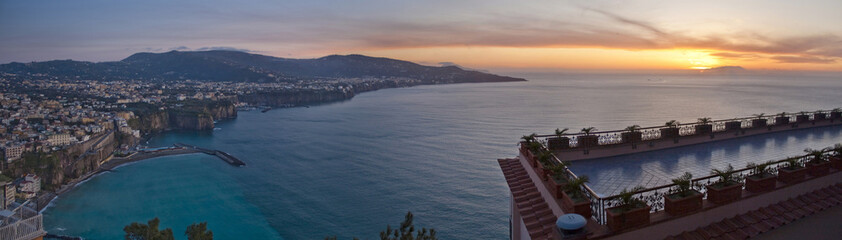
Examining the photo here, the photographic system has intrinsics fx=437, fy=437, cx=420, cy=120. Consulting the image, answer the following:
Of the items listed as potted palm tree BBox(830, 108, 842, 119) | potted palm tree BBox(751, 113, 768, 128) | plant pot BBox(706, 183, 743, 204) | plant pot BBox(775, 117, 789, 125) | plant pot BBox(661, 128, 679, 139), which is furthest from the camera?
potted palm tree BBox(830, 108, 842, 119)

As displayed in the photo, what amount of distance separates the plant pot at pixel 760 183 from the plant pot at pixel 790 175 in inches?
9.4

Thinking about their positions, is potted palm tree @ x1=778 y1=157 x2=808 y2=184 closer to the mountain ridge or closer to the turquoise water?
the turquoise water

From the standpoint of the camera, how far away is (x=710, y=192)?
11.6 feet

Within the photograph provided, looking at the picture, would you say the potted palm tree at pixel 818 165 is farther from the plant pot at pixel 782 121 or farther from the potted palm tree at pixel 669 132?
the plant pot at pixel 782 121

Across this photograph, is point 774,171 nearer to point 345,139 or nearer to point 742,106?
point 345,139

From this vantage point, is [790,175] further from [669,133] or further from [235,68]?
[235,68]

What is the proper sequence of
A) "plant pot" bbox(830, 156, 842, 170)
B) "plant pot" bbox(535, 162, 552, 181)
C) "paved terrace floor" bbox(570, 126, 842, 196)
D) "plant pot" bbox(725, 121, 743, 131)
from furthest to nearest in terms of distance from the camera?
1. "plant pot" bbox(725, 121, 743, 131)
2. "paved terrace floor" bbox(570, 126, 842, 196)
3. "plant pot" bbox(830, 156, 842, 170)
4. "plant pot" bbox(535, 162, 552, 181)

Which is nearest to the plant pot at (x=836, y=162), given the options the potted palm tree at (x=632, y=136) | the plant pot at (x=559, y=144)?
the potted palm tree at (x=632, y=136)

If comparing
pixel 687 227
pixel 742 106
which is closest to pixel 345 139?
pixel 687 227

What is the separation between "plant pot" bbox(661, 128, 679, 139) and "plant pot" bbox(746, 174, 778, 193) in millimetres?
2492

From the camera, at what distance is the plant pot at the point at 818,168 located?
13.7 feet

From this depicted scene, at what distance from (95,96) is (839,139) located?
7085 centimetres

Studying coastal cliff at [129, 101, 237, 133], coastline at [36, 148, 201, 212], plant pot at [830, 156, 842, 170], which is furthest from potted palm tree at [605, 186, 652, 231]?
coastal cliff at [129, 101, 237, 133]

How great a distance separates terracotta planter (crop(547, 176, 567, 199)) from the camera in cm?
369
